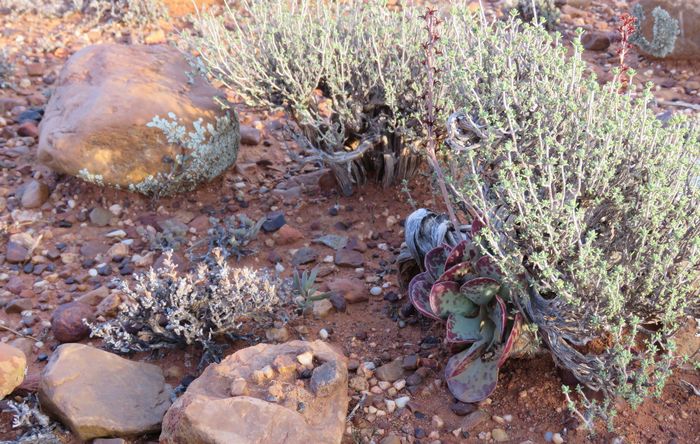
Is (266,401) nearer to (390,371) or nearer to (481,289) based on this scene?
(390,371)

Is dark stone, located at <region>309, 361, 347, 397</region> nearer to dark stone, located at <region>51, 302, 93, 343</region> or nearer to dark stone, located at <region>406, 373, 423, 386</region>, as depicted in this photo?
dark stone, located at <region>406, 373, 423, 386</region>

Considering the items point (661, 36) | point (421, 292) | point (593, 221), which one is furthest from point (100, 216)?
point (661, 36)

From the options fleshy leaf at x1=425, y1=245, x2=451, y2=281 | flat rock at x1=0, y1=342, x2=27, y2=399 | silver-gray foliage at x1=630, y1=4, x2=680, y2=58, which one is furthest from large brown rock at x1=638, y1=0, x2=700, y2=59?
flat rock at x1=0, y1=342, x2=27, y2=399

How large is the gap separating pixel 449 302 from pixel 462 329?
0.41 feet

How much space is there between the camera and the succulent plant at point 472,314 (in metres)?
2.92

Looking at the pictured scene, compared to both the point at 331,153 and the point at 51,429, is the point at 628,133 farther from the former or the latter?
the point at 51,429

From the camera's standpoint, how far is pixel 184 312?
10.6ft

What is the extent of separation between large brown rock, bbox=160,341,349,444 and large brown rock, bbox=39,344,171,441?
12.5 inches

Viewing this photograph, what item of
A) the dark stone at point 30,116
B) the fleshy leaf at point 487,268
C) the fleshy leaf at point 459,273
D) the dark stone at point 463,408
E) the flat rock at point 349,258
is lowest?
the dark stone at point 30,116

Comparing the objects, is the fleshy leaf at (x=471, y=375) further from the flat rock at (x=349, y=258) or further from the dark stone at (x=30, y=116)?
the dark stone at (x=30, y=116)

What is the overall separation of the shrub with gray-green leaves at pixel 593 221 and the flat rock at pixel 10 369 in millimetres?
1998

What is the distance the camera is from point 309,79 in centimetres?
423

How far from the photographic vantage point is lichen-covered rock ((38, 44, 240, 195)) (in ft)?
14.3

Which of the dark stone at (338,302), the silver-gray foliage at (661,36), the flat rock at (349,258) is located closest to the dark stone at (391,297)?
the dark stone at (338,302)
